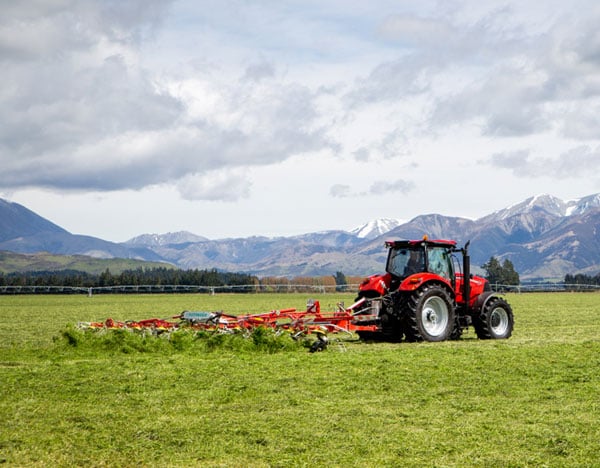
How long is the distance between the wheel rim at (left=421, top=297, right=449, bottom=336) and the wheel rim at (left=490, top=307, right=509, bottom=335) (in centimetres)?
167

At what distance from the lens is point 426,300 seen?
18.0 meters

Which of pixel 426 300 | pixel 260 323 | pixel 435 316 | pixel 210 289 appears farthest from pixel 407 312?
pixel 210 289

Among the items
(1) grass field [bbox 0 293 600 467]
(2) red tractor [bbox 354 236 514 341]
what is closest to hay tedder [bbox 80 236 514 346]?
(2) red tractor [bbox 354 236 514 341]

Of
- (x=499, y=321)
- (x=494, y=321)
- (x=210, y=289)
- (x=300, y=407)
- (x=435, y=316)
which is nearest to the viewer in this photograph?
(x=300, y=407)

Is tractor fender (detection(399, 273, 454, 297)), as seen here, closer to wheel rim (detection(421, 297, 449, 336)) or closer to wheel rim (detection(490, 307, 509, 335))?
wheel rim (detection(421, 297, 449, 336))

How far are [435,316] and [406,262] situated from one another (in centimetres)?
157

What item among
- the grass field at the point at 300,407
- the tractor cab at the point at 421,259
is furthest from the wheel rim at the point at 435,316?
the grass field at the point at 300,407

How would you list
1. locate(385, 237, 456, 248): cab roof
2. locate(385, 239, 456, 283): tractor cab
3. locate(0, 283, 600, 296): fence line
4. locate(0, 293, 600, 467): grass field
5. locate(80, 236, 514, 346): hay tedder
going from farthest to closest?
locate(0, 283, 600, 296): fence line < locate(385, 239, 456, 283): tractor cab < locate(385, 237, 456, 248): cab roof < locate(80, 236, 514, 346): hay tedder < locate(0, 293, 600, 467): grass field

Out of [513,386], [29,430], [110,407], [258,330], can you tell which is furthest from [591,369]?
[29,430]

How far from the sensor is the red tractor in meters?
18.0

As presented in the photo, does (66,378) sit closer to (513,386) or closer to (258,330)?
(258,330)

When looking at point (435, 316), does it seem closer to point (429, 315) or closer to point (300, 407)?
point (429, 315)

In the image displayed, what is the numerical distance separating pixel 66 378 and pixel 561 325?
17.6 metres

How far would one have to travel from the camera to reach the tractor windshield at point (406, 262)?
19.0 m
